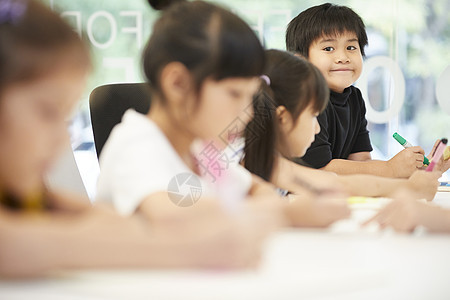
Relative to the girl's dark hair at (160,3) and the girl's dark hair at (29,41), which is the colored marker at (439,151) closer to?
the girl's dark hair at (160,3)

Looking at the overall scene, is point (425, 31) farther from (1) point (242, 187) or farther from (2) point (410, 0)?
(1) point (242, 187)

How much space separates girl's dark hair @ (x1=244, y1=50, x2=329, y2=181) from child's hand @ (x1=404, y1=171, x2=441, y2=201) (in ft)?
0.84

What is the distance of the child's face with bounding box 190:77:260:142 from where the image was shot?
82 centimetres

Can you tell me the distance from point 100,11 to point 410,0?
1.82 meters

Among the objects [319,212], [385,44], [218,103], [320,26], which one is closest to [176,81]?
[218,103]

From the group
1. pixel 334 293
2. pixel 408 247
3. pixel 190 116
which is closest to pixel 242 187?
pixel 190 116

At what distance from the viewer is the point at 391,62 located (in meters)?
3.67

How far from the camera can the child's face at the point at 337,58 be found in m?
1.78

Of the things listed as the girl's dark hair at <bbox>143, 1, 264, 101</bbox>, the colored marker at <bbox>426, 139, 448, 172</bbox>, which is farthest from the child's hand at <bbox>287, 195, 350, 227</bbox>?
the colored marker at <bbox>426, 139, 448, 172</bbox>

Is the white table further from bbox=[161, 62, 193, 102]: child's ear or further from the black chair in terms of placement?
the black chair

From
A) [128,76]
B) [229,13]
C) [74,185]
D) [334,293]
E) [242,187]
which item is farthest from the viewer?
[128,76]

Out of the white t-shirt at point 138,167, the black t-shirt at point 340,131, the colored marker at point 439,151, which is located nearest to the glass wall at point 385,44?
the black t-shirt at point 340,131

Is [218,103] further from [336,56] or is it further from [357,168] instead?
[336,56]

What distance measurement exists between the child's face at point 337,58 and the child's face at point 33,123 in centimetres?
132
